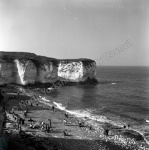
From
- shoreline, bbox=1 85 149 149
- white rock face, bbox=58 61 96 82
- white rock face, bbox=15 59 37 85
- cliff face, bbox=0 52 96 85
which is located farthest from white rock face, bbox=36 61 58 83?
shoreline, bbox=1 85 149 149

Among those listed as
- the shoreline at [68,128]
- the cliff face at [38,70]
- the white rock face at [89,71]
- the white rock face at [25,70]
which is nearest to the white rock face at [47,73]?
the cliff face at [38,70]

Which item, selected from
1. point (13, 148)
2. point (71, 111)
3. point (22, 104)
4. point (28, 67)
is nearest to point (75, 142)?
point (13, 148)

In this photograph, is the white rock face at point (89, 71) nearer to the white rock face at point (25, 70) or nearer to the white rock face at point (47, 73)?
the white rock face at point (47, 73)

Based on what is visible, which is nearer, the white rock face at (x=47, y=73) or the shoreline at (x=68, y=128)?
the shoreline at (x=68, y=128)

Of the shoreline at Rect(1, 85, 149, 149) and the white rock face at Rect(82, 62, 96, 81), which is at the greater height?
the white rock face at Rect(82, 62, 96, 81)

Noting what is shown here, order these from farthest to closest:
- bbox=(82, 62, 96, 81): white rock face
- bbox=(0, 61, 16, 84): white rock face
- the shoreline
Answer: bbox=(82, 62, 96, 81): white rock face
bbox=(0, 61, 16, 84): white rock face
the shoreline

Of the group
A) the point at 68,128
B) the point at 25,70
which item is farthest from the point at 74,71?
the point at 68,128

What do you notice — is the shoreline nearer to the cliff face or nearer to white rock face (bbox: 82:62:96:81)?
the cliff face
